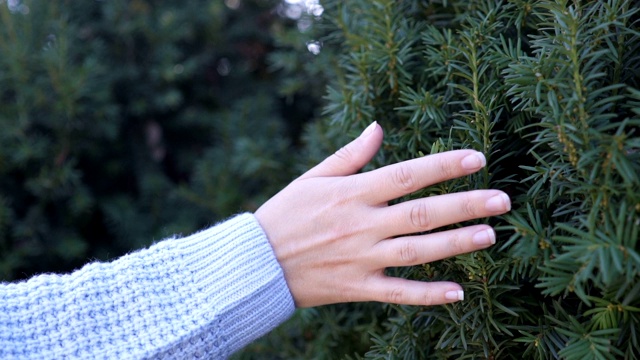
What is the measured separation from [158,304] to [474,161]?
20.5 inches

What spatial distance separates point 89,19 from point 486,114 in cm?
170

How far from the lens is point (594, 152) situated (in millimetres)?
689

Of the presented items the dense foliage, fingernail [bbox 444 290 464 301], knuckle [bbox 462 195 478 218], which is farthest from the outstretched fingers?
the dense foliage

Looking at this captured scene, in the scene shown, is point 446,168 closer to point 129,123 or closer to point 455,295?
point 455,295

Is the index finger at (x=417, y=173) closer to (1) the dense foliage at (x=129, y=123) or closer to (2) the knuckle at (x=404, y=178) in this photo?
(2) the knuckle at (x=404, y=178)

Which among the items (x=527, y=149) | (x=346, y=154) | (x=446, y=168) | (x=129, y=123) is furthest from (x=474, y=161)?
(x=129, y=123)

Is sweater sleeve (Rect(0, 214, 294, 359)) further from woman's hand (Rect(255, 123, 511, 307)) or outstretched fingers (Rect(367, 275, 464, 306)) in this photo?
outstretched fingers (Rect(367, 275, 464, 306))

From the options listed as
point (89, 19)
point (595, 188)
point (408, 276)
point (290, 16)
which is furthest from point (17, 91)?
point (595, 188)

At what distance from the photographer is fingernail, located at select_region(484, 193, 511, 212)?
0.80 m

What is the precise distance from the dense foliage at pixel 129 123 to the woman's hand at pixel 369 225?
31.0 inches

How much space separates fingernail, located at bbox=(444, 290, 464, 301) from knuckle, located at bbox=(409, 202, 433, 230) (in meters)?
0.10

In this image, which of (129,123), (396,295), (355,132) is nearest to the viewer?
(396,295)

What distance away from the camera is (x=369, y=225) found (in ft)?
3.10

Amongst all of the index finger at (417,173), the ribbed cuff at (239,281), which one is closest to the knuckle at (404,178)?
the index finger at (417,173)
